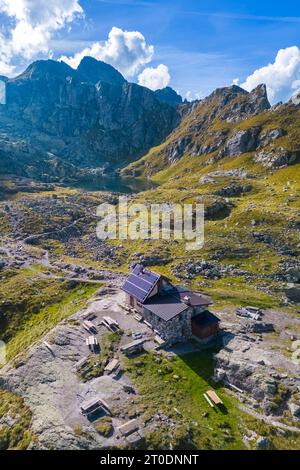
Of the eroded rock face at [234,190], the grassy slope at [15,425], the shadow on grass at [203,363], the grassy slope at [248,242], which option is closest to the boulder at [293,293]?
the grassy slope at [248,242]

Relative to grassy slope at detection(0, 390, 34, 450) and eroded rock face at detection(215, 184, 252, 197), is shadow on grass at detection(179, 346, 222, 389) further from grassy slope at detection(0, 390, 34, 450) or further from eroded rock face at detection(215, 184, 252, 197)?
eroded rock face at detection(215, 184, 252, 197)

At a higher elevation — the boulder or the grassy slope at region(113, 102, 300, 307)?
the grassy slope at region(113, 102, 300, 307)

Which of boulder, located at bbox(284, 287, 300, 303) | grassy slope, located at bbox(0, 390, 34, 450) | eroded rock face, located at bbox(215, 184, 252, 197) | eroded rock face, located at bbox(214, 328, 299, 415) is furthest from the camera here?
eroded rock face, located at bbox(215, 184, 252, 197)

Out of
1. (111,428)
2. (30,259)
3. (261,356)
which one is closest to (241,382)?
(261,356)

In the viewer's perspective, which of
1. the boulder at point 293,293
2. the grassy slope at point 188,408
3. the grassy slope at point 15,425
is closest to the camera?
the grassy slope at point 188,408

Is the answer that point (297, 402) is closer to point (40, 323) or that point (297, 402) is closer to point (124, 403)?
point (124, 403)

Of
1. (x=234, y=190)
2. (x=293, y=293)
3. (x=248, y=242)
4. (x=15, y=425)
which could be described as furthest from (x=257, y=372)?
(x=234, y=190)

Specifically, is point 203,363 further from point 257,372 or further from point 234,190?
point 234,190

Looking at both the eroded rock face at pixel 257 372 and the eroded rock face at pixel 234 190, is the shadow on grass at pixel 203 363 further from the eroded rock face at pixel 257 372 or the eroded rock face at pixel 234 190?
the eroded rock face at pixel 234 190

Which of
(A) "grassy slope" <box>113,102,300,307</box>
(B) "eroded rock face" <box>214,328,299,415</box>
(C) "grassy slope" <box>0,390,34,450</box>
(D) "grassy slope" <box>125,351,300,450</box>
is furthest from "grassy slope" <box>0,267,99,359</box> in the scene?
(B) "eroded rock face" <box>214,328,299,415</box>

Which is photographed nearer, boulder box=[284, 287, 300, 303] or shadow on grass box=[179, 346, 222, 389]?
shadow on grass box=[179, 346, 222, 389]
